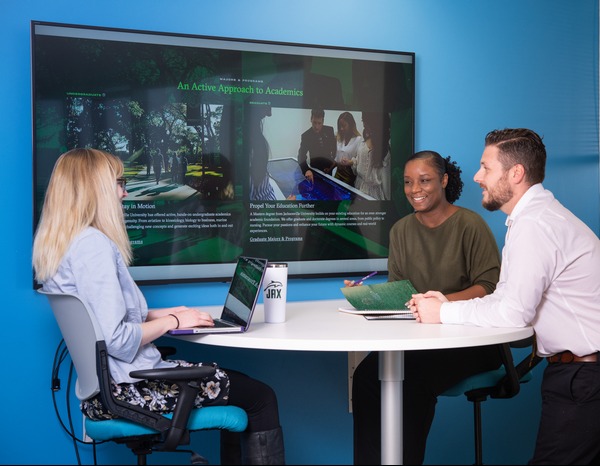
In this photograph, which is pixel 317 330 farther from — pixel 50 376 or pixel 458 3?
pixel 458 3

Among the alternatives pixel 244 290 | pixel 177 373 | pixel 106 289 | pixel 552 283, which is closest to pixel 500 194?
pixel 552 283

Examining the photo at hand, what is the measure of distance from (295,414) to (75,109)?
1.67 metres

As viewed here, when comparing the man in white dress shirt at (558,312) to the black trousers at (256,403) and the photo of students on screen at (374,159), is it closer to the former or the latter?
the black trousers at (256,403)

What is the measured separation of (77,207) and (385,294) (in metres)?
1.10

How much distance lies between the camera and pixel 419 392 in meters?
2.89

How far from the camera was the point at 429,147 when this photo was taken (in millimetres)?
3732

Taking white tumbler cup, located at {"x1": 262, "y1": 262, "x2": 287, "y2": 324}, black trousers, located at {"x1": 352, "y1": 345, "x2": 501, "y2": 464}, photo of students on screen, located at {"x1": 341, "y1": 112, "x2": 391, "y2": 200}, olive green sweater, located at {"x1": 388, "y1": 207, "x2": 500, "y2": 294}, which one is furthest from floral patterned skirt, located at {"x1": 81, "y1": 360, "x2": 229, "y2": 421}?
photo of students on screen, located at {"x1": 341, "y1": 112, "x2": 391, "y2": 200}

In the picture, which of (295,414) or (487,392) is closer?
(487,392)

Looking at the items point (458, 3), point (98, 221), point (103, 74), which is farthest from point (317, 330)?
point (458, 3)

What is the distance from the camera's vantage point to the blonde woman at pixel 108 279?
7.26 feet

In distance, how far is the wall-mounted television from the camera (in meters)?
3.02

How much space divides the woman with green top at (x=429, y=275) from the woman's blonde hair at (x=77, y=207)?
118 cm

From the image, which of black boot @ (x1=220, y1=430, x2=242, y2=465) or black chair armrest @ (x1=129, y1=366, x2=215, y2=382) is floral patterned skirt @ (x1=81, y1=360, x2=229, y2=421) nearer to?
black chair armrest @ (x1=129, y1=366, x2=215, y2=382)

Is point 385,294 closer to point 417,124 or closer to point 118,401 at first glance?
point 118,401
